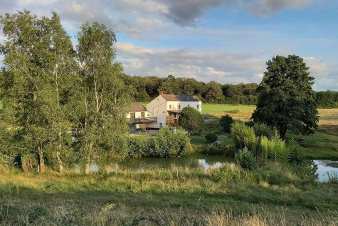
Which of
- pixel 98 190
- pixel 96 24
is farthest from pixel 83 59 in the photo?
pixel 98 190

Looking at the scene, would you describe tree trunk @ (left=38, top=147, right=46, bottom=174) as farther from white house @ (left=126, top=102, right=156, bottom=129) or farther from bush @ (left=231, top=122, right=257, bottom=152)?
white house @ (left=126, top=102, right=156, bottom=129)

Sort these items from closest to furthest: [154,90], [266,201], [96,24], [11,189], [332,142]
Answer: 1. [266,201]
2. [11,189]
3. [96,24]
4. [332,142]
5. [154,90]

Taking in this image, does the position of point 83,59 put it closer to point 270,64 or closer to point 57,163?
point 57,163

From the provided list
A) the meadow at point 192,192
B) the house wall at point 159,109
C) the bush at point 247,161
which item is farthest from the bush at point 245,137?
the house wall at point 159,109

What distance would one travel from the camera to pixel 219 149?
5525 cm

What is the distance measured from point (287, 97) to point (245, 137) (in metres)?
14.2

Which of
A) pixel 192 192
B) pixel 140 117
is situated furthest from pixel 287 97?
pixel 140 117

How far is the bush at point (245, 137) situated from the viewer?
37.5 m

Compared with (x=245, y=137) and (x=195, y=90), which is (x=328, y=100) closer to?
(x=195, y=90)

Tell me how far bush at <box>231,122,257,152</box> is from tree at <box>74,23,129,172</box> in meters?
11.8

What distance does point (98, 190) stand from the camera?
2156cm

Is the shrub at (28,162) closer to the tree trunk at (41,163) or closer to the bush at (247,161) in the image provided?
the tree trunk at (41,163)

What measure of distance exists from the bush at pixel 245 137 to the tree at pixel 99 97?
11.8 m

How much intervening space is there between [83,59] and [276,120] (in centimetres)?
2781
